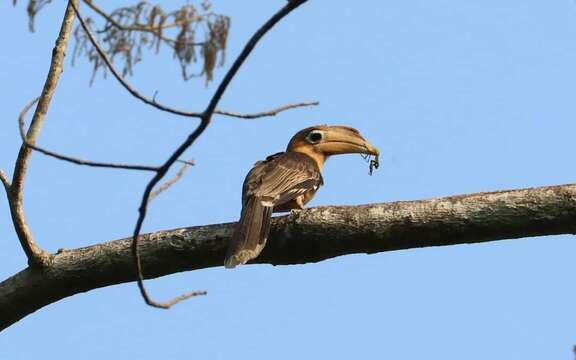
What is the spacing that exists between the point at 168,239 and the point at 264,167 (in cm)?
184

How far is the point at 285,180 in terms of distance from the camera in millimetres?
7328

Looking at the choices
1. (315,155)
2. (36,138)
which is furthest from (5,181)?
(315,155)

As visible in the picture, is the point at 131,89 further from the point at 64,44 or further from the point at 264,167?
the point at 264,167

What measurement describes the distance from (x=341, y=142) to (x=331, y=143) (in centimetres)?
8

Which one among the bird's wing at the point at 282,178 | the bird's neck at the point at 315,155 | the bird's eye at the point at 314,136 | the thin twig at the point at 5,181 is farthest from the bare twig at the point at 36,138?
the bird's eye at the point at 314,136

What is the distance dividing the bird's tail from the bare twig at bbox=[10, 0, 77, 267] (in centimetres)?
101

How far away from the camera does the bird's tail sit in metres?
5.77

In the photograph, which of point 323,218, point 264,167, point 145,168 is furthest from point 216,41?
point 264,167

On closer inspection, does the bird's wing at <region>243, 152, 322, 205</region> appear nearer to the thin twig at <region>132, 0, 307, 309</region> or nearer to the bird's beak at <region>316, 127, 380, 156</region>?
the bird's beak at <region>316, 127, 380, 156</region>

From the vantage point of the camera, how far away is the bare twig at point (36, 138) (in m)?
5.74

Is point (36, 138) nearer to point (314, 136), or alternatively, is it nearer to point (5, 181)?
point (5, 181)

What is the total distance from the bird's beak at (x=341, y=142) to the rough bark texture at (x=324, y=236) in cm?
247

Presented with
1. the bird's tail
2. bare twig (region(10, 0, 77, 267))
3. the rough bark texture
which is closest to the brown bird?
the bird's tail

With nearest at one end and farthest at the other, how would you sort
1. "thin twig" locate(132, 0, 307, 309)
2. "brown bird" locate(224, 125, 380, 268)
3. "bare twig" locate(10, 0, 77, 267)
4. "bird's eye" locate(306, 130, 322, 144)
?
1. "thin twig" locate(132, 0, 307, 309)
2. "bare twig" locate(10, 0, 77, 267)
3. "brown bird" locate(224, 125, 380, 268)
4. "bird's eye" locate(306, 130, 322, 144)
